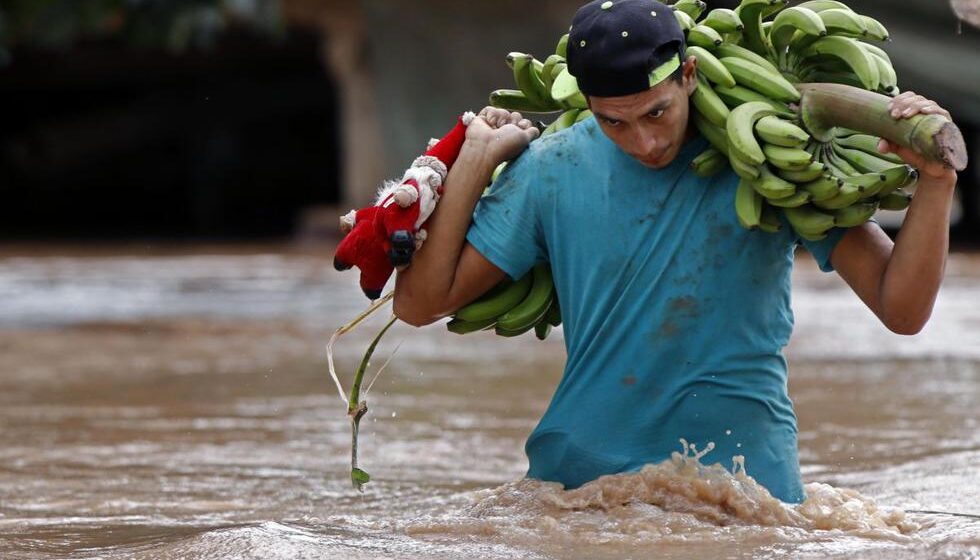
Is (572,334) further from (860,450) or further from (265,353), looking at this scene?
(265,353)

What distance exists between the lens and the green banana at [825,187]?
319 centimetres

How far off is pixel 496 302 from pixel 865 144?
35.4 inches

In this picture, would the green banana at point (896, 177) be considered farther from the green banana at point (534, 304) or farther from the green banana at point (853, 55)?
the green banana at point (534, 304)

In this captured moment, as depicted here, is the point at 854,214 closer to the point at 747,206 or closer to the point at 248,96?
the point at 747,206

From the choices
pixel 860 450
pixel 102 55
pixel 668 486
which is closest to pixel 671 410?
pixel 668 486

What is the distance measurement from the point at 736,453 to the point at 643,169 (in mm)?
643

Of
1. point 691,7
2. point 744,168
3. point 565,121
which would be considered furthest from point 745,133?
point 565,121

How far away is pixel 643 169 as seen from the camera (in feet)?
11.1

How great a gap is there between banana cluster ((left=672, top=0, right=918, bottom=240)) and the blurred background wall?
7721mm

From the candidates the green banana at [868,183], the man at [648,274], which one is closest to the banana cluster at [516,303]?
the man at [648,274]

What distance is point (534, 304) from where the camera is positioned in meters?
3.64

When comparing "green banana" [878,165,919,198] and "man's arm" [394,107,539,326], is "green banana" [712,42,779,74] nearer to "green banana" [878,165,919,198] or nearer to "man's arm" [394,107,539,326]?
"green banana" [878,165,919,198]

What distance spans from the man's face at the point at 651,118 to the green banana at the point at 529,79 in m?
0.46

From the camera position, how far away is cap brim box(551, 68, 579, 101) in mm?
3494
